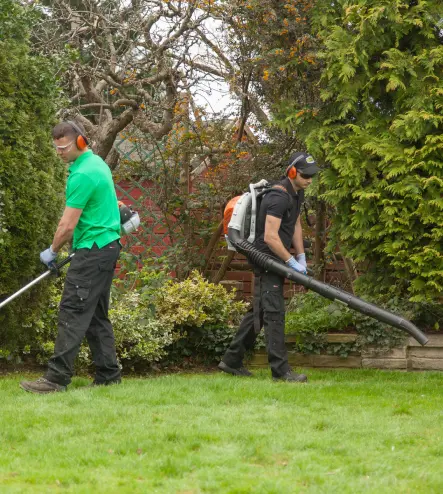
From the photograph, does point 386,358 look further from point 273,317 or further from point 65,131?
point 65,131

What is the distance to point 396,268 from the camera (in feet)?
26.0

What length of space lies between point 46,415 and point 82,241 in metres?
1.57

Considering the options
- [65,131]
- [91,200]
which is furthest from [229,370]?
[65,131]

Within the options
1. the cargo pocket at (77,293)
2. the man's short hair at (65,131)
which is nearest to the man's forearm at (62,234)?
the cargo pocket at (77,293)

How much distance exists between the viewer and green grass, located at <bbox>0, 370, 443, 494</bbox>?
416 cm

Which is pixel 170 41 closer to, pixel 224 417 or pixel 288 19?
pixel 288 19

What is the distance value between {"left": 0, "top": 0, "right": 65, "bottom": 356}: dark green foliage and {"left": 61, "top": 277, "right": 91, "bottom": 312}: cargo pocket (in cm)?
79

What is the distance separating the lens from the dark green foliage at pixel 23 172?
6.87 metres

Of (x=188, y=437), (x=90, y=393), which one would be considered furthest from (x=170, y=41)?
(x=188, y=437)

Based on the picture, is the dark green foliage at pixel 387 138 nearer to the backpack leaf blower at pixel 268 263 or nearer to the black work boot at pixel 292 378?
the backpack leaf blower at pixel 268 263

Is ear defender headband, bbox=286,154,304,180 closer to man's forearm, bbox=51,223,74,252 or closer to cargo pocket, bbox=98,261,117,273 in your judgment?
cargo pocket, bbox=98,261,117,273

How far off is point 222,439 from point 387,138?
4.11 m

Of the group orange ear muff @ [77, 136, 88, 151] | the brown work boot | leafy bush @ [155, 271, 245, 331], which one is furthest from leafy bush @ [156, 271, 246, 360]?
orange ear muff @ [77, 136, 88, 151]

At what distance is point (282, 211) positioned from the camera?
6.95m
